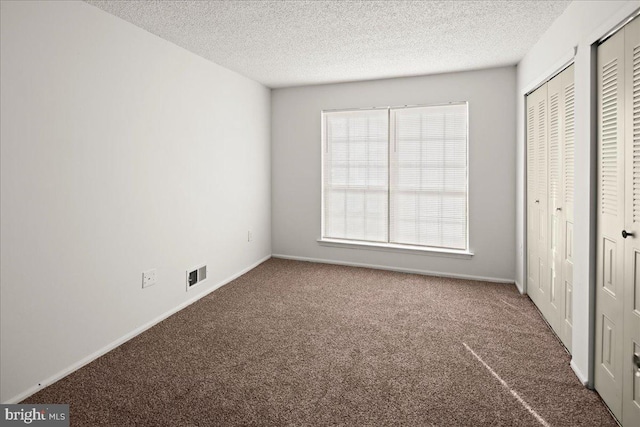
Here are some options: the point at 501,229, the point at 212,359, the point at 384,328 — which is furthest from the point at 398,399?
the point at 501,229

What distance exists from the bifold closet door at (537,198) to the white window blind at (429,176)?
2.87 ft

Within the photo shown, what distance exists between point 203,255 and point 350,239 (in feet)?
6.78

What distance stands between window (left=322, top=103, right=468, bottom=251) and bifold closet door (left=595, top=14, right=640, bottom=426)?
243 centimetres

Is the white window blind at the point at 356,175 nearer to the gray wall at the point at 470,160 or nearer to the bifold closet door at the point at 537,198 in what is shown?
the gray wall at the point at 470,160

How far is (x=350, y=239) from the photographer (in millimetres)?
5121

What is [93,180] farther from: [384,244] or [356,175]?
[384,244]

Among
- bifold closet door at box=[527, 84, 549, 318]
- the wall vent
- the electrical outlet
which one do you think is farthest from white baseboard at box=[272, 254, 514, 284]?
the electrical outlet

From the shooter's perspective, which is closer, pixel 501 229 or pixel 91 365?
pixel 91 365

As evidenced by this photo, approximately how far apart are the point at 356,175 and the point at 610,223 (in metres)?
3.27

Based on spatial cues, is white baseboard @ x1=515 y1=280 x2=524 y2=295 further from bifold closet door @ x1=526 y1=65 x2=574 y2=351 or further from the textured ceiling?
the textured ceiling

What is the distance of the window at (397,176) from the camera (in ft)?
14.8

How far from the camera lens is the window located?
4520 mm

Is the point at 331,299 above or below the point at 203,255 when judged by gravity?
below

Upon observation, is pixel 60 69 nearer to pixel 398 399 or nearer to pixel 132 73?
pixel 132 73
